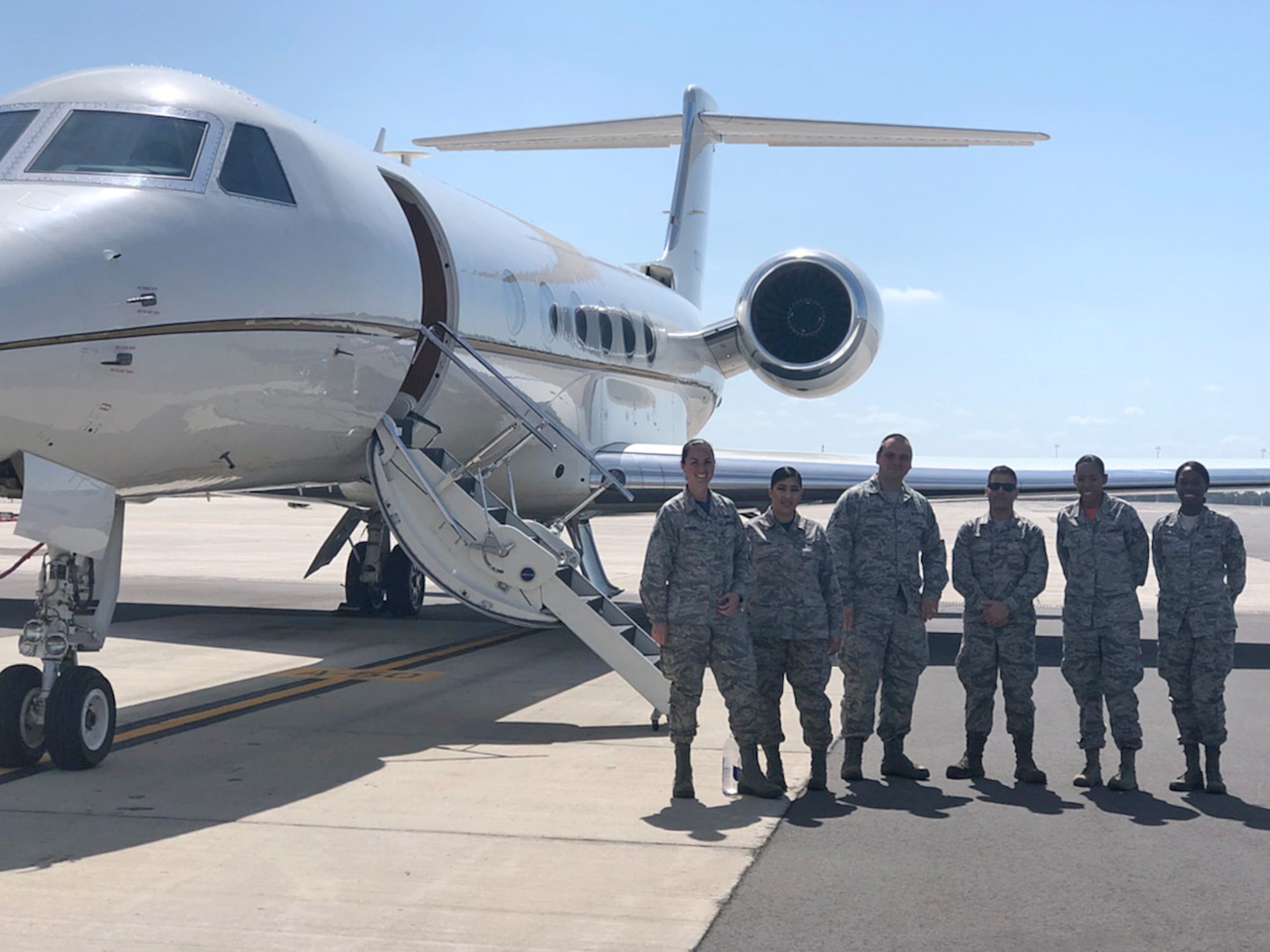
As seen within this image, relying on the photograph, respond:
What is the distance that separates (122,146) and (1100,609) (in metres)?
5.99

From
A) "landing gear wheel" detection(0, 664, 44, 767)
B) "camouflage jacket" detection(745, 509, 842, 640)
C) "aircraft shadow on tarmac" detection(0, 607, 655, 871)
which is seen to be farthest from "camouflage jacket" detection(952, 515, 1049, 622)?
"landing gear wheel" detection(0, 664, 44, 767)

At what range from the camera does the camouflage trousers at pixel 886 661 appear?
7824 mm

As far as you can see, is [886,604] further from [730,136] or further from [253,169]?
[730,136]

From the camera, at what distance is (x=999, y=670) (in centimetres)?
802

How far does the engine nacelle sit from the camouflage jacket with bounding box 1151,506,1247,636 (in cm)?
911

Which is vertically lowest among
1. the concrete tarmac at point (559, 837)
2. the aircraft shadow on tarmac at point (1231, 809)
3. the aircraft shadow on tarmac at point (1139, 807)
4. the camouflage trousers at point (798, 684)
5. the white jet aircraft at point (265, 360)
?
the concrete tarmac at point (559, 837)

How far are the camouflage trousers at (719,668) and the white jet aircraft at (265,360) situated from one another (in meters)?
1.86

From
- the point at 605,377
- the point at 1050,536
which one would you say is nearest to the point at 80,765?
the point at 605,377

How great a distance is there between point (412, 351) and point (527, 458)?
267 centimetres

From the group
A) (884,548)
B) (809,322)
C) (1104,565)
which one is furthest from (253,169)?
(809,322)

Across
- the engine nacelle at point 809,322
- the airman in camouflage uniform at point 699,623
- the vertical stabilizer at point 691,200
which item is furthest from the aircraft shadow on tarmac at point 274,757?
the vertical stabilizer at point 691,200

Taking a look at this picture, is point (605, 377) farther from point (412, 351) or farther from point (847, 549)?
point (847, 549)

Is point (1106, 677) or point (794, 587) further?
point (1106, 677)

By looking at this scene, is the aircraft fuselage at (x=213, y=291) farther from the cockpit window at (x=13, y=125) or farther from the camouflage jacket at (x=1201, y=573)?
the camouflage jacket at (x=1201, y=573)
